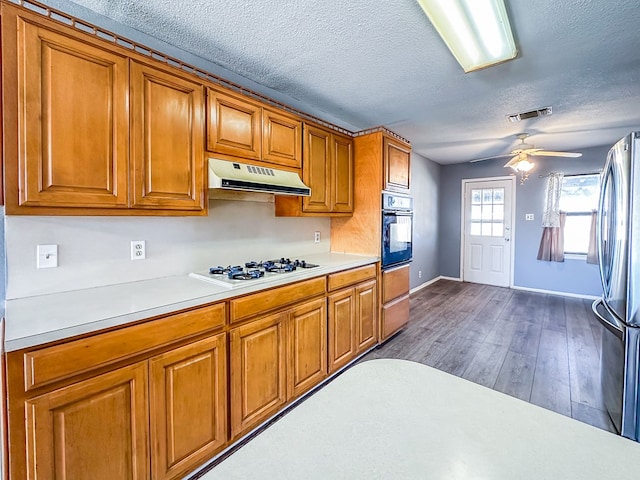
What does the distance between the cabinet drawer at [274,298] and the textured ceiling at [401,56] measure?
1.61 meters

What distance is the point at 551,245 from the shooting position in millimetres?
5082

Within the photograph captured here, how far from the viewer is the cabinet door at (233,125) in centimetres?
191

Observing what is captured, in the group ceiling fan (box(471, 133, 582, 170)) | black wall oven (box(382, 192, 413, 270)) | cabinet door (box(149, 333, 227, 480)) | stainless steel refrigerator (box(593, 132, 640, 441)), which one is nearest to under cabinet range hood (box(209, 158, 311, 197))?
cabinet door (box(149, 333, 227, 480))

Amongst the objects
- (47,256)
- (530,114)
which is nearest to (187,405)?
(47,256)

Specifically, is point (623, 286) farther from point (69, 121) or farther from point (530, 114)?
point (69, 121)

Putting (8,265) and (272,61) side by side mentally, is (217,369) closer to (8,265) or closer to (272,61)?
(8,265)

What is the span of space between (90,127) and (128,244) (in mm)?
693

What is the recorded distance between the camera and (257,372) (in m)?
1.87

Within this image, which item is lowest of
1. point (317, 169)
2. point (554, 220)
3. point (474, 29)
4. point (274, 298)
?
point (274, 298)

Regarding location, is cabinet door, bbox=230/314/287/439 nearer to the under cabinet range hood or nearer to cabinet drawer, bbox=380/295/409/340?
the under cabinet range hood

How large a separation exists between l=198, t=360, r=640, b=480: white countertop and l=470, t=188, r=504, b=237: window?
589 centimetres

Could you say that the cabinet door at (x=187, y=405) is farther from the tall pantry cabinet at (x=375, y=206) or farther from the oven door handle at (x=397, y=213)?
the oven door handle at (x=397, y=213)

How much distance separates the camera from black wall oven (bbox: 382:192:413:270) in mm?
3066

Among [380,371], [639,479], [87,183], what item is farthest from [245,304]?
[639,479]
